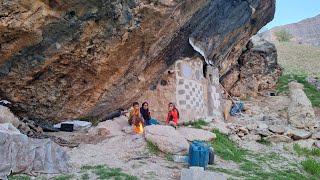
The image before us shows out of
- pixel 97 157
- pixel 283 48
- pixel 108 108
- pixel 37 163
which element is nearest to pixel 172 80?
A: pixel 108 108

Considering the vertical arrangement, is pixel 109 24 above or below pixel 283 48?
below

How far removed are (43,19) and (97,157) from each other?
8.47 feet

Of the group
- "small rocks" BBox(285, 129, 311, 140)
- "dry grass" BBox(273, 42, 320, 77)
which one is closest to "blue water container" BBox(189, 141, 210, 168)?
"small rocks" BBox(285, 129, 311, 140)

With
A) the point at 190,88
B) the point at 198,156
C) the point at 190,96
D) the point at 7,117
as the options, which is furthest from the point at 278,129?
the point at 7,117

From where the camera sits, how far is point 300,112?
964 cm

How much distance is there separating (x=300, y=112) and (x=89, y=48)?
6.46 m

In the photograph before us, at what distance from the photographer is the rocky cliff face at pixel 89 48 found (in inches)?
219

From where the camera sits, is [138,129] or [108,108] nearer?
[138,129]

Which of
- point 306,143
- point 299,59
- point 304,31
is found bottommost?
point 306,143

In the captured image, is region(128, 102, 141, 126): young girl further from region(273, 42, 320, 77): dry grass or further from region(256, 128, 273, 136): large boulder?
region(273, 42, 320, 77): dry grass

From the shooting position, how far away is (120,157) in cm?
610

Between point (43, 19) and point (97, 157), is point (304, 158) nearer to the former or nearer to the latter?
point (97, 157)

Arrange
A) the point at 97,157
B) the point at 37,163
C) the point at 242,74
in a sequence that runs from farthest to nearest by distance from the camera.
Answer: the point at 242,74
the point at 97,157
the point at 37,163

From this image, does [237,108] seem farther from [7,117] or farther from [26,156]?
[26,156]
